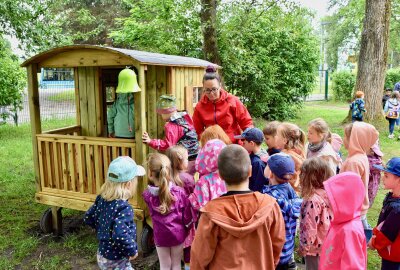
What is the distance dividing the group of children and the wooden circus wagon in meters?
0.61

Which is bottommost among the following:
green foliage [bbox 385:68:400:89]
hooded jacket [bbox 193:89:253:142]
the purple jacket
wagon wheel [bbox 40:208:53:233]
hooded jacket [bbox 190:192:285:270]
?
wagon wheel [bbox 40:208:53:233]

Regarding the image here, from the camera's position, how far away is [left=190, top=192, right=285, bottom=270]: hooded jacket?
2.32 meters

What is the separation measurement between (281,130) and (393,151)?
→ 6.82m

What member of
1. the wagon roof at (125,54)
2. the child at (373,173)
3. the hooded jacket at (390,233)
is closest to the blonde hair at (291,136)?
the child at (373,173)

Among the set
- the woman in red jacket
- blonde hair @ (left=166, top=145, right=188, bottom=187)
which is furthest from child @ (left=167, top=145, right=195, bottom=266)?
the woman in red jacket

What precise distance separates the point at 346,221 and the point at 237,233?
0.90 m

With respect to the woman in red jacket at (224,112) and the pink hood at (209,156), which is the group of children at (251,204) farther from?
the woman in red jacket at (224,112)

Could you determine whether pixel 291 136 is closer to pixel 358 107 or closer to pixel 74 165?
pixel 74 165

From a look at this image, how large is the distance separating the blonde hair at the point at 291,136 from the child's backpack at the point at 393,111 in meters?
8.31

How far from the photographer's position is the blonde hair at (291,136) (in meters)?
4.29

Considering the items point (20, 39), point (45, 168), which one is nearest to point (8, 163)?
point (20, 39)

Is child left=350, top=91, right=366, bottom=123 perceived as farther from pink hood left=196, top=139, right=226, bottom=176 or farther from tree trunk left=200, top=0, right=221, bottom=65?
pink hood left=196, top=139, right=226, bottom=176

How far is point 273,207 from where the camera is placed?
8.00 feet

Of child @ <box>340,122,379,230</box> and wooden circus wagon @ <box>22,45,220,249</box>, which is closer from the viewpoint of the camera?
child @ <box>340,122,379,230</box>
